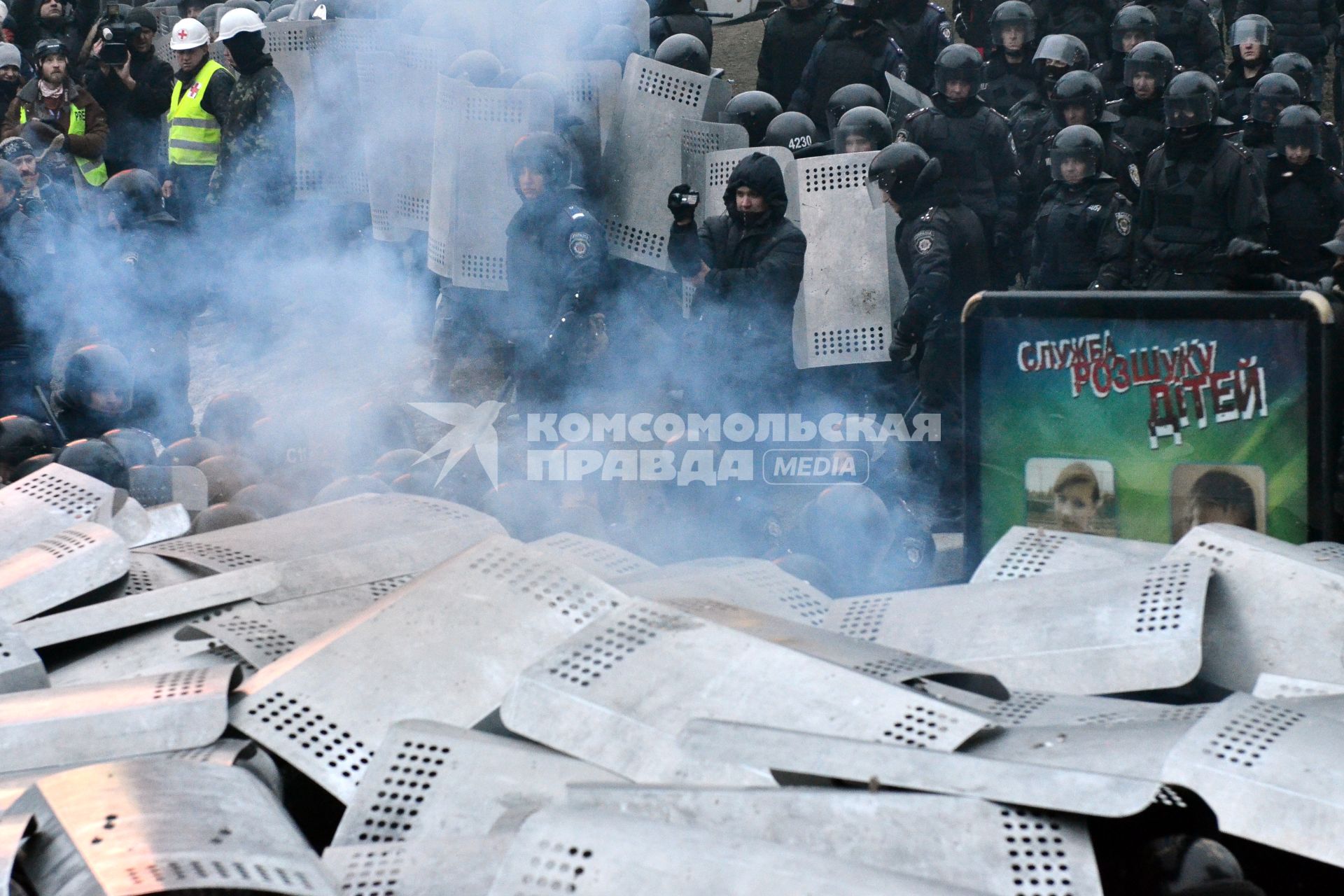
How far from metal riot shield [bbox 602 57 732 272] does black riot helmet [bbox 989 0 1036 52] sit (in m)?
1.90

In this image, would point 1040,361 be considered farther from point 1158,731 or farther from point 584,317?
point 584,317

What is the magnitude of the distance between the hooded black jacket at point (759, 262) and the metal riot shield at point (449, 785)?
3.53 m

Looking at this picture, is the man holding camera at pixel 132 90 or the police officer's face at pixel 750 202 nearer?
the police officer's face at pixel 750 202

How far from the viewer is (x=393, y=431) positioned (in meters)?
6.92

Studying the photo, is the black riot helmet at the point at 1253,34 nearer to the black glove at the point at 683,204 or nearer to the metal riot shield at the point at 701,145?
the metal riot shield at the point at 701,145

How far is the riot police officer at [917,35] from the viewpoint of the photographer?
879 cm

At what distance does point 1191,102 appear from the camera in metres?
7.18

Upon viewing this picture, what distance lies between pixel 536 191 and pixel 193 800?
479 cm

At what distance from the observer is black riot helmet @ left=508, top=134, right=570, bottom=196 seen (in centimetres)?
736

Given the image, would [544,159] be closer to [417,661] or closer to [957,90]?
[957,90]

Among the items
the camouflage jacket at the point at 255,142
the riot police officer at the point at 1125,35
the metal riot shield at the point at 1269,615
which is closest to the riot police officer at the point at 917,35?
the riot police officer at the point at 1125,35

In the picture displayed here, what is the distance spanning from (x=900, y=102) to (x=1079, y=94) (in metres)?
0.87

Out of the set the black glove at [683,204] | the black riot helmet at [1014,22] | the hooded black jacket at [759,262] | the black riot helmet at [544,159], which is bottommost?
the hooded black jacket at [759,262]

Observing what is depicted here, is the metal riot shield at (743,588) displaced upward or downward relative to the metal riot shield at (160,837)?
downward
